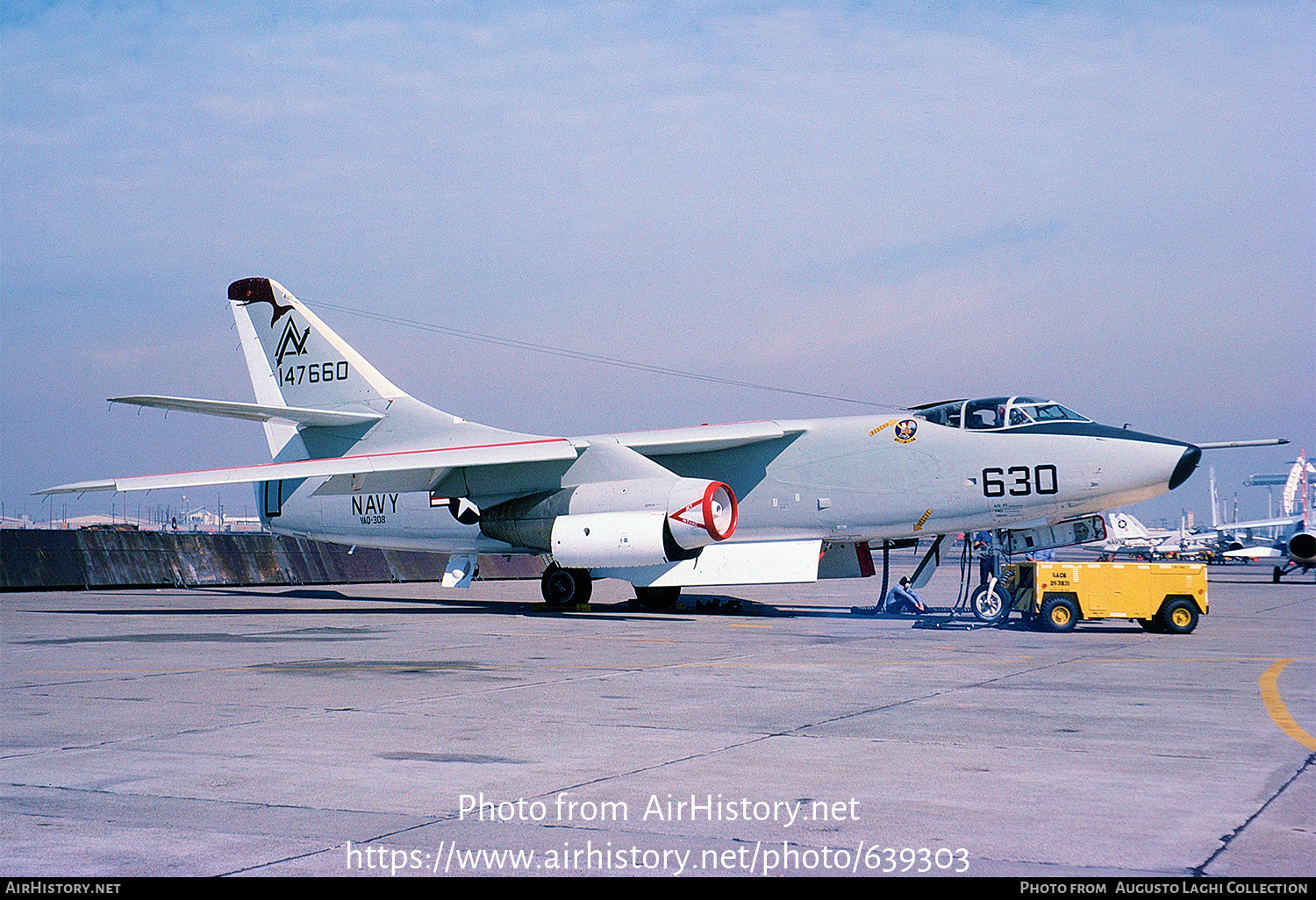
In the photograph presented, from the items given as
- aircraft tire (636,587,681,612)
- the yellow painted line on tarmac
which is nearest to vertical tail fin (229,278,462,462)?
aircraft tire (636,587,681,612)

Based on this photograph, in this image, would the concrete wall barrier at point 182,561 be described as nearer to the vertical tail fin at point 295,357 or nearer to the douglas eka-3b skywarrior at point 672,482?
the douglas eka-3b skywarrior at point 672,482

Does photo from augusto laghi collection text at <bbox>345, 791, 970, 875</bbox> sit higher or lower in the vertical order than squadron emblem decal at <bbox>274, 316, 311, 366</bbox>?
lower

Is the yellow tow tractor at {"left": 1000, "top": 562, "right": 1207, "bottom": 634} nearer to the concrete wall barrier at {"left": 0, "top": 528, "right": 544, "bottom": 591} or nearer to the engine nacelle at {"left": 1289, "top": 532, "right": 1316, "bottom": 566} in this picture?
the concrete wall barrier at {"left": 0, "top": 528, "right": 544, "bottom": 591}

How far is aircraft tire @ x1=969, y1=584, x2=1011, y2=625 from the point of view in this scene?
18.5 metres

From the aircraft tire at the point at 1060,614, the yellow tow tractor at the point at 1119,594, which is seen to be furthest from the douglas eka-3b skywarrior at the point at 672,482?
the aircraft tire at the point at 1060,614

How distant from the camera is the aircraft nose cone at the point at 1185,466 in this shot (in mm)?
18312

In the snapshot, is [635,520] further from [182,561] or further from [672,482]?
[182,561]

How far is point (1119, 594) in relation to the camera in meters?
17.1

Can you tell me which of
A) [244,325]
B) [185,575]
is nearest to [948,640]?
[244,325]

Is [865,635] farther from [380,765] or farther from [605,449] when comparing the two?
[380,765]

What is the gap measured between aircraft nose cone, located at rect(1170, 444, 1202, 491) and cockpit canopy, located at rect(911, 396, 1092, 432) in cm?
166

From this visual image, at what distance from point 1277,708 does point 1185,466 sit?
9883 millimetres

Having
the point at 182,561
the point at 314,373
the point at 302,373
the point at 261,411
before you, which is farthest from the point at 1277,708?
the point at 182,561

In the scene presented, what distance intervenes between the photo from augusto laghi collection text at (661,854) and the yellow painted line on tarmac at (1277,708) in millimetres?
4074
